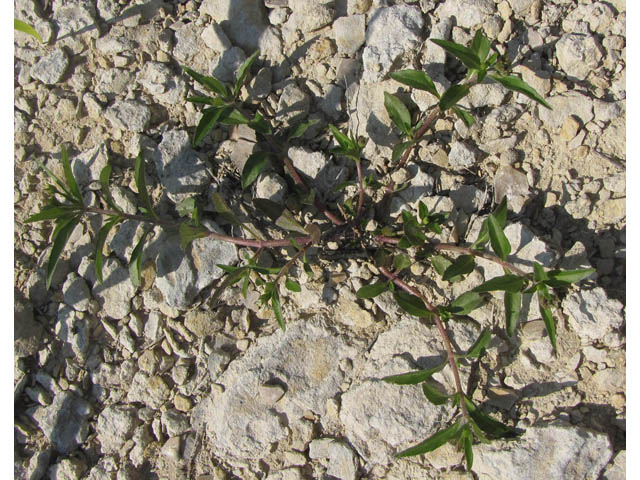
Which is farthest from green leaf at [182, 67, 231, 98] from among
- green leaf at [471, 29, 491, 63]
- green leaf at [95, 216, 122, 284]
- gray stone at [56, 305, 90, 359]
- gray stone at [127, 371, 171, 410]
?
gray stone at [127, 371, 171, 410]

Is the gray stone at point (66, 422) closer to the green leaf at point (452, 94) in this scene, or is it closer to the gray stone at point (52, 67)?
the gray stone at point (52, 67)

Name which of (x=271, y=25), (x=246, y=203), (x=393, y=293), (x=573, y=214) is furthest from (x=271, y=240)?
(x=573, y=214)

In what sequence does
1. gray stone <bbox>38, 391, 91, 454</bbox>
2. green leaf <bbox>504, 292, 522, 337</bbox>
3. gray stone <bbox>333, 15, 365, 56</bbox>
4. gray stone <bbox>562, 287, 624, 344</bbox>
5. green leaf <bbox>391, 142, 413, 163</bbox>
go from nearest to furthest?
1. green leaf <bbox>504, 292, 522, 337</bbox>
2. gray stone <bbox>562, 287, 624, 344</bbox>
3. green leaf <bbox>391, 142, 413, 163</bbox>
4. gray stone <bbox>38, 391, 91, 454</bbox>
5. gray stone <bbox>333, 15, 365, 56</bbox>

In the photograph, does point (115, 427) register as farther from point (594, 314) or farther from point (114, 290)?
point (594, 314)

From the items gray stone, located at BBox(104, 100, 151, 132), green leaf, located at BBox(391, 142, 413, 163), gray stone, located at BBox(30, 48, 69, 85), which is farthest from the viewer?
gray stone, located at BBox(30, 48, 69, 85)

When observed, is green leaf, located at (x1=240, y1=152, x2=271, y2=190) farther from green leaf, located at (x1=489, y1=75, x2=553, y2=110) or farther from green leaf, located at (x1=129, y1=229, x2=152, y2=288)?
green leaf, located at (x1=489, y1=75, x2=553, y2=110)

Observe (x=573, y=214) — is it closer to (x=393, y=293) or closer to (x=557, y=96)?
(x=557, y=96)

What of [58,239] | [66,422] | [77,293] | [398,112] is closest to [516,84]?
[398,112]
